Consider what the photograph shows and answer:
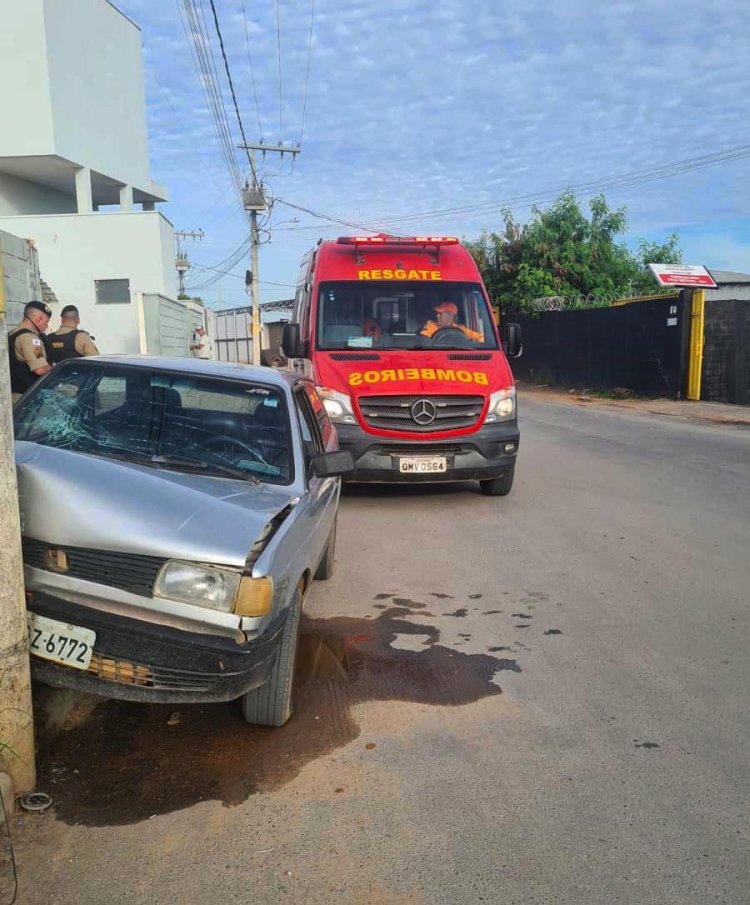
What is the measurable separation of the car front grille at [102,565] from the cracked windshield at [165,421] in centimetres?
84

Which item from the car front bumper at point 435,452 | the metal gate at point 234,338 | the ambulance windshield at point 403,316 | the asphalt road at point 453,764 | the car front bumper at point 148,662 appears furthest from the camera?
the metal gate at point 234,338

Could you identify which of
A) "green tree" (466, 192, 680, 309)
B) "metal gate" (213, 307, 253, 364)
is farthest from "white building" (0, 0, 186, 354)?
"metal gate" (213, 307, 253, 364)

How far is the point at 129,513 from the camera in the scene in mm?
3123

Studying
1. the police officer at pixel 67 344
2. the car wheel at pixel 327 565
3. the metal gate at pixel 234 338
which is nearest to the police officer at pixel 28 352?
the police officer at pixel 67 344

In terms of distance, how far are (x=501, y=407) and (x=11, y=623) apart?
587cm

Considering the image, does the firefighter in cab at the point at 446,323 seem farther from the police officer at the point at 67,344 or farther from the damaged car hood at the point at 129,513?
the damaged car hood at the point at 129,513

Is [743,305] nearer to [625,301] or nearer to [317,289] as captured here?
[625,301]

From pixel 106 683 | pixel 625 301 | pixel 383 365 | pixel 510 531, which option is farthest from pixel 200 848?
pixel 625 301

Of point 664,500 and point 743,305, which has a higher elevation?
point 743,305

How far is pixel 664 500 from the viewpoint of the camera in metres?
8.45

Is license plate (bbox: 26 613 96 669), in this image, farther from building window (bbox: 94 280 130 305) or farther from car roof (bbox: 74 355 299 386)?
building window (bbox: 94 280 130 305)

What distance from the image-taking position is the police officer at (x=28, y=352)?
25.1ft

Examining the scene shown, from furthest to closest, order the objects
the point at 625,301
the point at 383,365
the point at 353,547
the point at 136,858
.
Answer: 1. the point at 625,301
2. the point at 383,365
3. the point at 353,547
4. the point at 136,858

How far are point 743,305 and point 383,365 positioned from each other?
1290 cm
